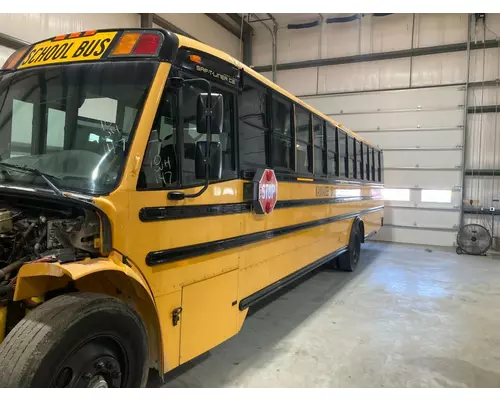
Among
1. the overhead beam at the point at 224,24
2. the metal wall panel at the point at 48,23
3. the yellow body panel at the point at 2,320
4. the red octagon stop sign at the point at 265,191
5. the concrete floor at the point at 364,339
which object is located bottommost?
the concrete floor at the point at 364,339

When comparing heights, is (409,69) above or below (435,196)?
above

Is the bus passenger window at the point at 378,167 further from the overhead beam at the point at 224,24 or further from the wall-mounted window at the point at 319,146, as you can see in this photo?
the overhead beam at the point at 224,24

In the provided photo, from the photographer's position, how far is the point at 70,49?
2533 millimetres

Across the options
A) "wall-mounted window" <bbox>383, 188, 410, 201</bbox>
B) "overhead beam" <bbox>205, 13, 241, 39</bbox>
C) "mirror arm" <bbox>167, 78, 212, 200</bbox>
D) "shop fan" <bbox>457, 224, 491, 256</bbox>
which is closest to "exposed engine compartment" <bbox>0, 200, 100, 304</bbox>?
"mirror arm" <bbox>167, 78, 212, 200</bbox>

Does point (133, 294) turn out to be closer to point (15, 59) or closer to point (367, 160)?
point (15, 59)

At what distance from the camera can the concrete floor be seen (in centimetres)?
320

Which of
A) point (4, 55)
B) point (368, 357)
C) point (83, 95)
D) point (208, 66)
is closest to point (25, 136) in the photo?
point (83, 95)

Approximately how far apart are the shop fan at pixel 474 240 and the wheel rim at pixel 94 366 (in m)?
9.47

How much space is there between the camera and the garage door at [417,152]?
10445 mm

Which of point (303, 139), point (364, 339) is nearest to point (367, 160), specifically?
point (303, 139)

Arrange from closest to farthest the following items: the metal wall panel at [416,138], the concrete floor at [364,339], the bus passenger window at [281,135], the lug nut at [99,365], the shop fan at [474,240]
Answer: the lug nut at [99,365] → the concrete floor at [364,339] → the bus passenger window at [281,135] → the shop fan at [474,240] → the metal wall panel at [416,138]

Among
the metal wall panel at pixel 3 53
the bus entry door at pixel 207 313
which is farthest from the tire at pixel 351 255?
the metal wall panel at pixel 3 53

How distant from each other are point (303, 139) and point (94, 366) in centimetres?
334

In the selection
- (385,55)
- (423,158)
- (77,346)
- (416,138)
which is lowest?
(77,346)
